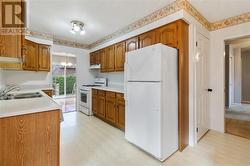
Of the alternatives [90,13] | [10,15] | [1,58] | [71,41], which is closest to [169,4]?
[90,13]

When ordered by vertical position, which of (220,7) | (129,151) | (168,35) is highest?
(220,7)

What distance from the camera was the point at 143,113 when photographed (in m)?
2.24

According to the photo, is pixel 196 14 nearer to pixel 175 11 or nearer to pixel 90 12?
pixel 175 11

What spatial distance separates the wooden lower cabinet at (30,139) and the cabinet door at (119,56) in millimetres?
2356

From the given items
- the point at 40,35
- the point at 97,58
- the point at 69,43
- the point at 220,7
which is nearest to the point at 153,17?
the point at 220,7

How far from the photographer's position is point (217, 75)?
10.3 ft

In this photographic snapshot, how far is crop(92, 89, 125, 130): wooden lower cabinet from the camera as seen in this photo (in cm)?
316

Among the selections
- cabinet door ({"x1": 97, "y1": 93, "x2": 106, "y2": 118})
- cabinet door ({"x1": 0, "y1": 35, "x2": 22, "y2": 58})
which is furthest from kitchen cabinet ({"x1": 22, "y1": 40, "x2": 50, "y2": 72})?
cabinet door ({"x1": 0, "y1": 35, "x2": 22, "y2": 58})

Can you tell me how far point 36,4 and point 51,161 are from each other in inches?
98.3

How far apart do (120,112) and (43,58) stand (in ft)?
9.03

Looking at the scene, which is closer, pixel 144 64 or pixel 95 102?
pixel 144 64

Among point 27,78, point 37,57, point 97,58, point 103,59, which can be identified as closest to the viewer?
point 37,57

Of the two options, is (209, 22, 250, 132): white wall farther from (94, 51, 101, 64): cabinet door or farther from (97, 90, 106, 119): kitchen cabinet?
(94, 51, 101, 64): cabinet door

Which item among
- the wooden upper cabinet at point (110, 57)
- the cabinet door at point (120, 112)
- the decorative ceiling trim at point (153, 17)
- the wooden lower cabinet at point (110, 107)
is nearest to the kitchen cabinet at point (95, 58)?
the wooden upper cabinet at point (110, 57)
